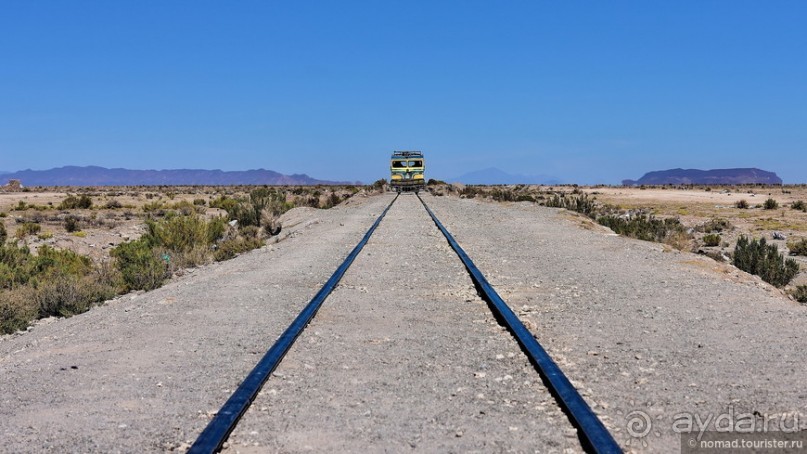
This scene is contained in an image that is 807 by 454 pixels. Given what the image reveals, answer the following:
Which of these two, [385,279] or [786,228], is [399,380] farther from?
[786,228]

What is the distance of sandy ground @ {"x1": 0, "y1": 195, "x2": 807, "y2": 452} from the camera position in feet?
16.3

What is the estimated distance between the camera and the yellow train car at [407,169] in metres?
56.5

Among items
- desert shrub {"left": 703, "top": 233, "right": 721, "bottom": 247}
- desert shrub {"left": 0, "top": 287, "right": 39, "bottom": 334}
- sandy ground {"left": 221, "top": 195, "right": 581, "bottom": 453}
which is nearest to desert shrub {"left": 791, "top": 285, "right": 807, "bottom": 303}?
sandy ground {"left": 221, "top": 195, "right": 581, "bottom": 453}

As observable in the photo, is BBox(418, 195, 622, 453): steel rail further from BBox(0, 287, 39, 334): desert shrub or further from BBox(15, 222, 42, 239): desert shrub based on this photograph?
BBox(15, 222, 42, 239): desert shrub

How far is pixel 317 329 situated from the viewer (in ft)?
26.6

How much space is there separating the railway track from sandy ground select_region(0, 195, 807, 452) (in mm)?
109

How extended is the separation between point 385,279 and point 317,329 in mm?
3778

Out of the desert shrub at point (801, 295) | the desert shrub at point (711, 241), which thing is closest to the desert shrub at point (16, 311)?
the desert shrub at point (801, 295)

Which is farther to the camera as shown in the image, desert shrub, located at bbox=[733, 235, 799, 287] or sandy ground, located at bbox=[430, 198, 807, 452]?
desert shrub, located at bbox=[733, 235, 799, 287]

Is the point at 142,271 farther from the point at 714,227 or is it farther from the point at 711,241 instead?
the point at 714,227

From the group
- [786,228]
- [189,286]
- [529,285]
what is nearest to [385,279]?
[529,285]

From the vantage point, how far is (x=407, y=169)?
185 feet

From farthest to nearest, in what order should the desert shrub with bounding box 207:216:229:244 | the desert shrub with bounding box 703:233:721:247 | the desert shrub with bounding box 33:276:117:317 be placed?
the desert shrub with bounding box 703:233:721:247
the desert shrub with bounding box 207:216:229:244
the desert shrub with bounding box 33:276:117:317

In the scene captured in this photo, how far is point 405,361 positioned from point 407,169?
50.1 m
